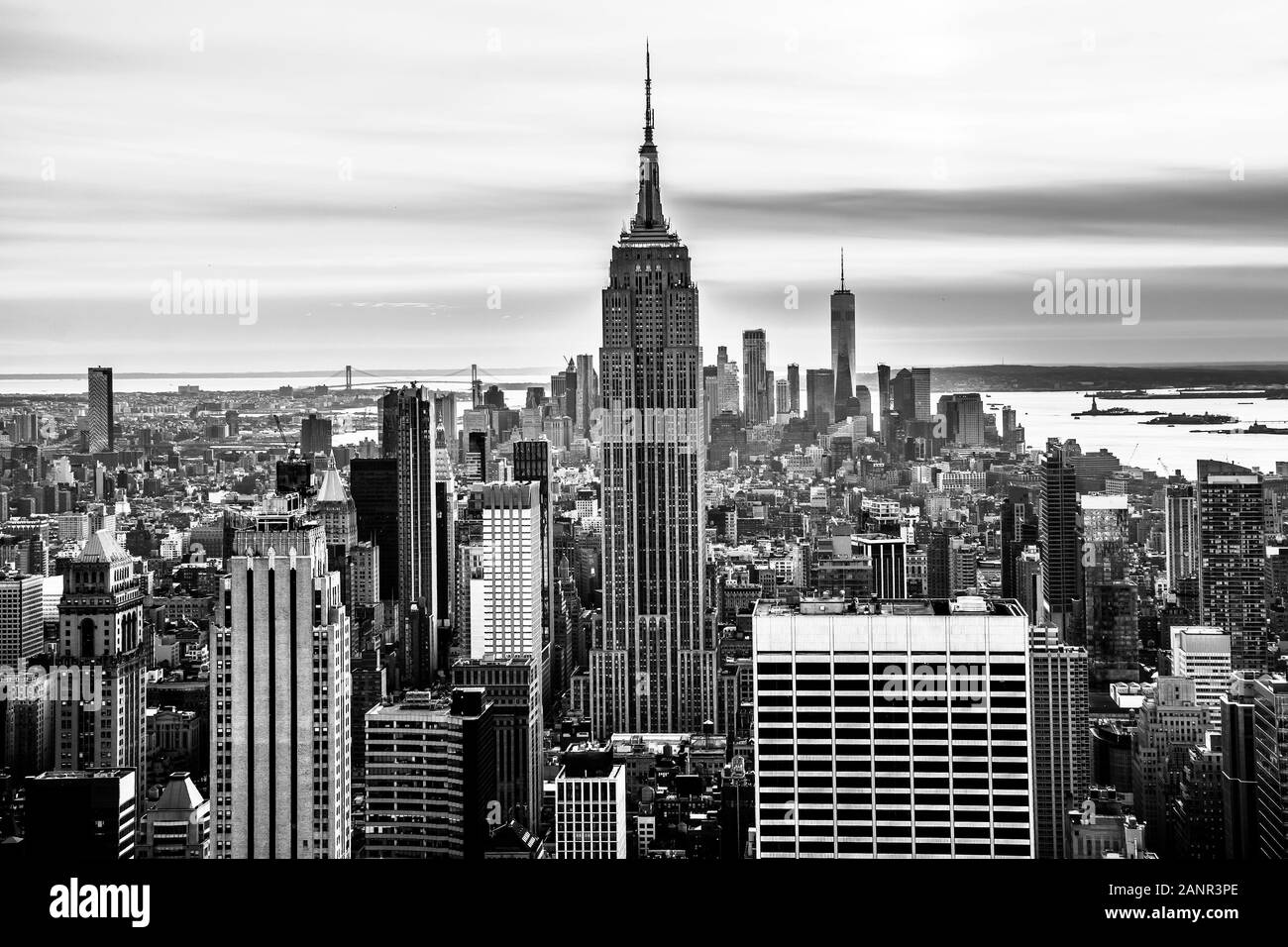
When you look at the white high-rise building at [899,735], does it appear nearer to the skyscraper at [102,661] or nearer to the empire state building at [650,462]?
the skyscraper at [102,661]

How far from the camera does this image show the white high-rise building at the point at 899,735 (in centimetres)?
636

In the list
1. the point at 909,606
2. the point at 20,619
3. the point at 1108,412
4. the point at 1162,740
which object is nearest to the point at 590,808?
the point at 909,606

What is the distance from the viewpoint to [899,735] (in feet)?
21.1

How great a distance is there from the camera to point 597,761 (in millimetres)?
9430

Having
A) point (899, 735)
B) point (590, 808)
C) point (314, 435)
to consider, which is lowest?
point (590, 808)

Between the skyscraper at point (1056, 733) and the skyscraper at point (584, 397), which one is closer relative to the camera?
the skyscraper at point (1056, 733)

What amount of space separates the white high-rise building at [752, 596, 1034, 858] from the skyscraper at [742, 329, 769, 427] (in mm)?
2794

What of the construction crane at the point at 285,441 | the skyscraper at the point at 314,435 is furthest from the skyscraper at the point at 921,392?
the construction crane at the point at 285,441

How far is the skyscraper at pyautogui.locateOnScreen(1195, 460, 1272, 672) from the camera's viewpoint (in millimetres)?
6645

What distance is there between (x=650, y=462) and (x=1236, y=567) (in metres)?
13.4

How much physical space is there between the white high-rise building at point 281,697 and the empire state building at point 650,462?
8.44 meters

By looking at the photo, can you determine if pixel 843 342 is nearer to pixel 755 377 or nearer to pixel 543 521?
pixel 755 377

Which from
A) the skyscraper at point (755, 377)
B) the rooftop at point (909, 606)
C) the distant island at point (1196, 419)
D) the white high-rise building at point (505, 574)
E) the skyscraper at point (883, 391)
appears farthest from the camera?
the white high-rise building at point (505, 574)
